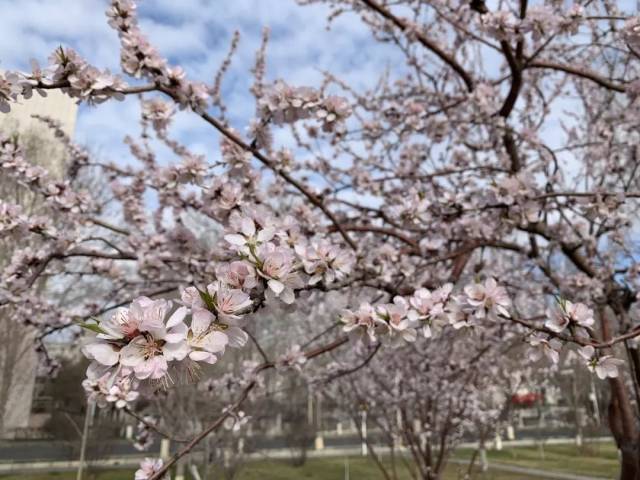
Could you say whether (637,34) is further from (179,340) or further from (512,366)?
(512,366)

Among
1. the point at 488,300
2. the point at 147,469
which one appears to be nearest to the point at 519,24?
the point at 488,300

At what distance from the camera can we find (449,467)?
13.3 meters

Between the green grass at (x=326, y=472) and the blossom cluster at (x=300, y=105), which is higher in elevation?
the blossom cluster at (x=300, y=105)

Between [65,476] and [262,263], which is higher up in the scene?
[262,263]

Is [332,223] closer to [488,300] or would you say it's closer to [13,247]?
[488,300]

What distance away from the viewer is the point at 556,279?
3514 mm

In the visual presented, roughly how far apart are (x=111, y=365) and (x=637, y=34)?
2.52 metres

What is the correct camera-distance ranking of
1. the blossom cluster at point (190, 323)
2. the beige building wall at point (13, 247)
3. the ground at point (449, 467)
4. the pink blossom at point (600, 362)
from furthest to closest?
the ground at point (449, 467)
the beige building wall at point (13, 247)
the pink blossom at point (600, 362)
the blossom cluster at point (190, 323)

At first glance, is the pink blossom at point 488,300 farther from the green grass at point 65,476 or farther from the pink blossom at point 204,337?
the green grass at point 65,476

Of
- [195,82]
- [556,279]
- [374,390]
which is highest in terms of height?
[195,82]

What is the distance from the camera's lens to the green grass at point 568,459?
1282cm

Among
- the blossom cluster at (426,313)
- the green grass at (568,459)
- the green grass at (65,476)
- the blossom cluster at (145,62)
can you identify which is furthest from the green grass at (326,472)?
the blossom cluster at (145,62)

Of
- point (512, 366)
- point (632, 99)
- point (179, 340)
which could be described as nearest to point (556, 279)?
point (632, 99)

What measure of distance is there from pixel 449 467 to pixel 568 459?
17.9 ft
